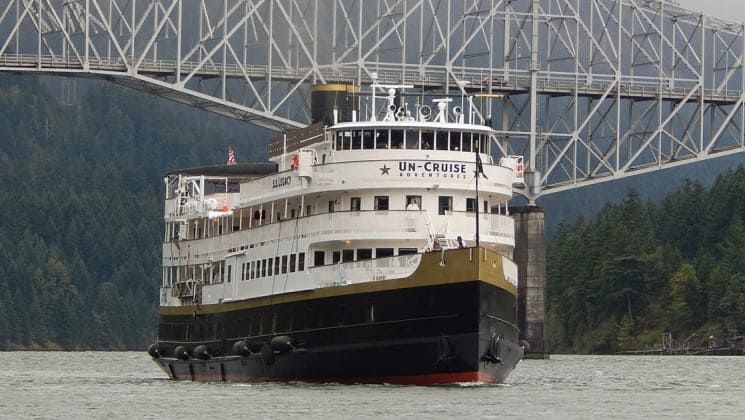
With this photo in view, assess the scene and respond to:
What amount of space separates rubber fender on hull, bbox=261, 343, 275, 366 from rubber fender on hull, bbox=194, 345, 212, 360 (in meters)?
6.93

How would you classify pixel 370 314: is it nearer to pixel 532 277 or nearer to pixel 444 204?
pixel 444 204

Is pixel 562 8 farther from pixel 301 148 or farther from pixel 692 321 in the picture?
pixel 301 148

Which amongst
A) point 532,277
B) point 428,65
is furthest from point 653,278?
point 428,65

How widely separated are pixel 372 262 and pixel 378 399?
23.5 feet

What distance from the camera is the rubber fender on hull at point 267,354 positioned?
251ft

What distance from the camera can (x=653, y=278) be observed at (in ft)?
560

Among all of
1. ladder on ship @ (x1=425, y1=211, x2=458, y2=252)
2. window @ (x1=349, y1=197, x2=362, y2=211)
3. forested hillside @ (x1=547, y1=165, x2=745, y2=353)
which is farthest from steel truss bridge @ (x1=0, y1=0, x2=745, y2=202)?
ladder on ship @ (x1=425, y1=211, x2=458, y2=252)

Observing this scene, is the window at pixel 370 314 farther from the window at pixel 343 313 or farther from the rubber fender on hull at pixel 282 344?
the rubber fender on hull at pixel 282 344

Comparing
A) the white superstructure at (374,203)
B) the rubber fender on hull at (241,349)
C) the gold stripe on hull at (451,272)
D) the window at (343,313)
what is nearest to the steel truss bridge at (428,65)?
the white superstructure at (374,203)

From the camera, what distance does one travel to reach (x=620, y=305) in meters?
172

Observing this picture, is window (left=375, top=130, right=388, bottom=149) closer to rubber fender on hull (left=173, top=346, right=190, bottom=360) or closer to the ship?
the ship

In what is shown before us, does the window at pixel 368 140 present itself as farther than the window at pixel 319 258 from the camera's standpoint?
Yes

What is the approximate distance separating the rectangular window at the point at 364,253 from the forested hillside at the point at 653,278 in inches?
3460

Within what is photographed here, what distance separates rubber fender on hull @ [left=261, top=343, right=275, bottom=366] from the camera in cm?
7656
